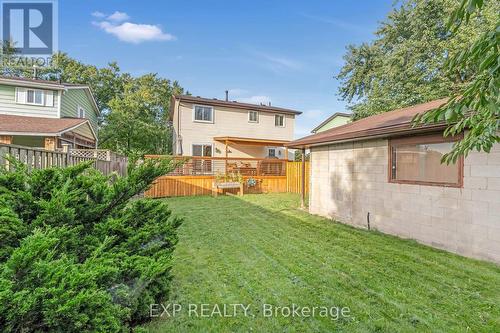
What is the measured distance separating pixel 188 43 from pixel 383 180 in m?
12.0

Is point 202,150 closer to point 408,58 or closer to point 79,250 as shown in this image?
point 408,58

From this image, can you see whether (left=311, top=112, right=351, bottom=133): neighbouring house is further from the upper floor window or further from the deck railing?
the upper floor window

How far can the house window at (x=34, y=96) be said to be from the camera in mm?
13758

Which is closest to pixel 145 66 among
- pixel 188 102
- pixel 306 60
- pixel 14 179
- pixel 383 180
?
pixel 188 102

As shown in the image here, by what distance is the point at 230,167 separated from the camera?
47.3ft

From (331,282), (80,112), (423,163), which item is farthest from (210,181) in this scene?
(80,112)

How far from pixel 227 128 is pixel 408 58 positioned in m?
11.3

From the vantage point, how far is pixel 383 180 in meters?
6.27

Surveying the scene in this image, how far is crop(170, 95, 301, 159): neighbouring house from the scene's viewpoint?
660 inches

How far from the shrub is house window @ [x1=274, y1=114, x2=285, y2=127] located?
17.5m

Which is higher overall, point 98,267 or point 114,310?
point 98,267

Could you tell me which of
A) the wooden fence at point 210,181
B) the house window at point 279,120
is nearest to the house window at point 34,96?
the wooden fence at point 210,181

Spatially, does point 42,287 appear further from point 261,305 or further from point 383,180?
point 383,180

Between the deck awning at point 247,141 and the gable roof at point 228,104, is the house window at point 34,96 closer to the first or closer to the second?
the gable roof at point 228,104
